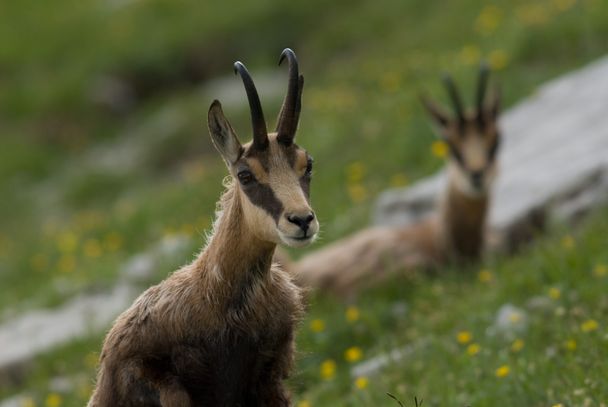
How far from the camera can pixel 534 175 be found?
42.3ft

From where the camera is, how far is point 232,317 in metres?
6.13

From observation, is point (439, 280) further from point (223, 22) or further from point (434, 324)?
point (223, 22)

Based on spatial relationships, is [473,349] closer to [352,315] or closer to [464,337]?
[464,337]

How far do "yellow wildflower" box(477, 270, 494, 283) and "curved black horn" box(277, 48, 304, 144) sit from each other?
4.87 meters

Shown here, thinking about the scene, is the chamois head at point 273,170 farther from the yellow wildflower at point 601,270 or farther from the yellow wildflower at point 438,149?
the yellow wildflower at point 438,149

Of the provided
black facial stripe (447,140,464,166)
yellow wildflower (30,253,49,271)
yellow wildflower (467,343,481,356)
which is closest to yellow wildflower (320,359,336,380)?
yellow wildflower (467,343,481,356)

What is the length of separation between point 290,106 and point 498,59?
12.1 m

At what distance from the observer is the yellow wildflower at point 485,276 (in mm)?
10625

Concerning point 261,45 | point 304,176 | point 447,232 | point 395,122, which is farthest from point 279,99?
point 304,176

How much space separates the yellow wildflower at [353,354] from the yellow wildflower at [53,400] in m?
2.71

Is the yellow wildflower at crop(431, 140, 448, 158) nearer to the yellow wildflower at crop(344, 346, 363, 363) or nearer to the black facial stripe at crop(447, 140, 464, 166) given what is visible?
the black facial stripe at crop(447, 140, 464, 166)

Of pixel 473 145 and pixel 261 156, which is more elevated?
pixel 473 145

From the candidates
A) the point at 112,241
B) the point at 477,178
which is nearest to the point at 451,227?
the point at 477,178

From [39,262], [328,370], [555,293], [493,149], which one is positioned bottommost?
[555,293]
